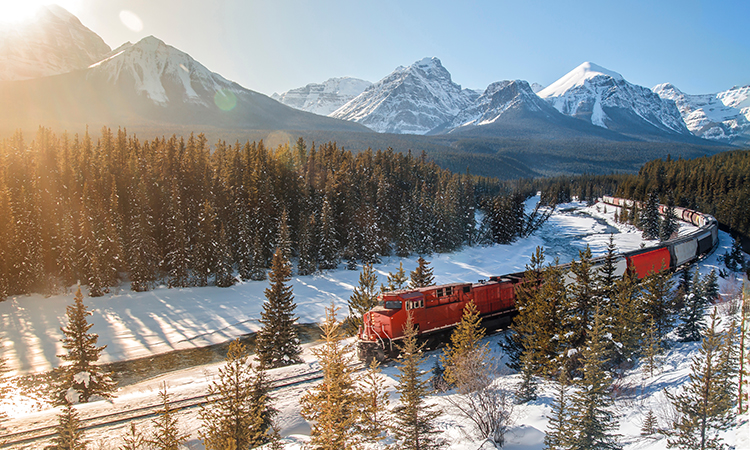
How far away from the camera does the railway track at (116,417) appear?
1825 cm

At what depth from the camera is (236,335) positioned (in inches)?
1656

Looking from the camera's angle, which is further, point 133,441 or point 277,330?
point 277,330

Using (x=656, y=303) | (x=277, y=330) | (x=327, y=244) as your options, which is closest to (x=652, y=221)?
(x=327, y=244)

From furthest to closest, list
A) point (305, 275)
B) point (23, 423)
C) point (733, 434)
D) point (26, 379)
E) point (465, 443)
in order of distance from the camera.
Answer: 1. point (305, 275)
2. point (26, 379)
3. point (23, 423)
4. point (465, 443)
5. point (733, 434)

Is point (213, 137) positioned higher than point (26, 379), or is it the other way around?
point (213, 137)

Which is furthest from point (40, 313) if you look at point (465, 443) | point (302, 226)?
point (465, 443)

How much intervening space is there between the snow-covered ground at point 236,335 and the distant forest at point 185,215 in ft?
12.4

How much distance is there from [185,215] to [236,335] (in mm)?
26464

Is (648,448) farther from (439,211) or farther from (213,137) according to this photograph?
(213,137)

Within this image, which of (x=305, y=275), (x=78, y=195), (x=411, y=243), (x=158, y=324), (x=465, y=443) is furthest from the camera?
(x=411, y=243)

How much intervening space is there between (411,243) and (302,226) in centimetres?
2396

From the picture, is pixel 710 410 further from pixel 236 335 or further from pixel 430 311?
pixel 236 335

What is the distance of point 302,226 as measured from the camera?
65312mm

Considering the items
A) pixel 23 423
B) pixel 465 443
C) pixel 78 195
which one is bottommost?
pixel 23 423
